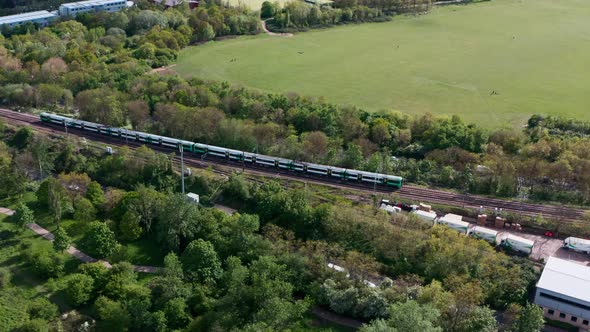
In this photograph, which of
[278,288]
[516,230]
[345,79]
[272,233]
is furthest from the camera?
[345,79]

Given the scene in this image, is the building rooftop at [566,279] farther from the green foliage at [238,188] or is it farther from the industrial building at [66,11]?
the industrial building at [66,11]

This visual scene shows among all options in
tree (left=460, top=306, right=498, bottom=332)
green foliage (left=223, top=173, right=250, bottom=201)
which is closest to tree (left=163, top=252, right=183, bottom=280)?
green foliage (left=223, top=173, right=250, bottom=201)

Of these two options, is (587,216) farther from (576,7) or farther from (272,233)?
(576,7)

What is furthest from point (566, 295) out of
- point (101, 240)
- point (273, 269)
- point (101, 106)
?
point (101, 106)

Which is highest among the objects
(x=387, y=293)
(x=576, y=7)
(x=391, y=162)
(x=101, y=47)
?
(x=576, y=7)

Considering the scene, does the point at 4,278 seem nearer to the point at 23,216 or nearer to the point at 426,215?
the point at 23,216

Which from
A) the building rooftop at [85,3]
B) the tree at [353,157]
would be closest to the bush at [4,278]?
the tree at [353,157]

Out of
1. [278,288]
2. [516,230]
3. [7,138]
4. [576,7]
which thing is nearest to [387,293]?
[278,288]

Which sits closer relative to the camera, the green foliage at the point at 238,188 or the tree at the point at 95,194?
the tree at the point at 95,194
